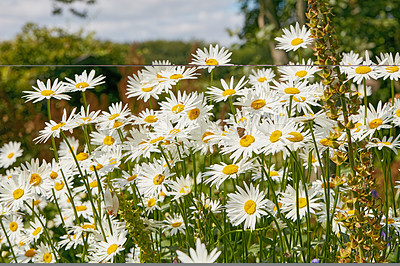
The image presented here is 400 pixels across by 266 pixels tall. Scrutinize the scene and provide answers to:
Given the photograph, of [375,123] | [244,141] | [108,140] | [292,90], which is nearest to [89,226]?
[108,140]

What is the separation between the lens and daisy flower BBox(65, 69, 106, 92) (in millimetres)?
955

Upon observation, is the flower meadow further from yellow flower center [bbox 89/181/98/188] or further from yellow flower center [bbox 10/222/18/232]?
yellow flower center [bbox 10/222/18/232]

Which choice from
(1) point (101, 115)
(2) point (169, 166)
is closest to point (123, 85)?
(1) point (101, 115)

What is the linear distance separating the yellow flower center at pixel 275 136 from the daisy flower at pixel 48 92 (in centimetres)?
43

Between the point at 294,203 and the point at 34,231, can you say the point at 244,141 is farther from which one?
the point at 34,231

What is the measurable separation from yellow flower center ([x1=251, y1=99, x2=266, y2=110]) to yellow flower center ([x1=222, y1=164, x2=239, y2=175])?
0.13 m

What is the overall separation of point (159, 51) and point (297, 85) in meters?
8.31

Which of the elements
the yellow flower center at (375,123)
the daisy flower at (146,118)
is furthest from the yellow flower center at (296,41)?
the daisy flower at (146,118)

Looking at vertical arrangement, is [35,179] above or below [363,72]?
below

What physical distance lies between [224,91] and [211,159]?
0.47 ft

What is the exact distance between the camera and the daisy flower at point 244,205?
867mm

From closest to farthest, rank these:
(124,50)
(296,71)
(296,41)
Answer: (296,71), (296,41), (124,50)

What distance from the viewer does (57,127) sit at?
3.11 feet

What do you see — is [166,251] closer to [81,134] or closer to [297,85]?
[81,134]
